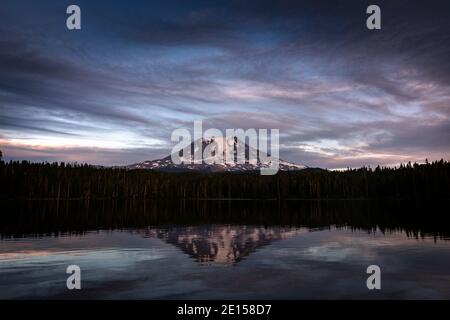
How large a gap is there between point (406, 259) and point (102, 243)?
29.3 meters

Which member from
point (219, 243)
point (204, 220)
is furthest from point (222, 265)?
point (204, 220)

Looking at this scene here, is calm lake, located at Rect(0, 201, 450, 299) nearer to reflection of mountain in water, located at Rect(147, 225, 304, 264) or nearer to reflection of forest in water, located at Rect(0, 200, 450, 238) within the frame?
reflection of mountain in water, located at Rect(147, 225, 304, 264)

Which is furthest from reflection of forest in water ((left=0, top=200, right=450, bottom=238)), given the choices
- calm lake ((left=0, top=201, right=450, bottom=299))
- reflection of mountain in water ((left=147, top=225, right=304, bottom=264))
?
reflection of mountain in water ((left=147, top=225, right=304, bottom=264))

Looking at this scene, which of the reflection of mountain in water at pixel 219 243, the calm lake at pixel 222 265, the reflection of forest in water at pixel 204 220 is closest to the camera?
the calm lake at pixel 222 265

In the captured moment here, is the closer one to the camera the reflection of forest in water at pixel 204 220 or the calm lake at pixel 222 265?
the calm lake at pixel 222 265

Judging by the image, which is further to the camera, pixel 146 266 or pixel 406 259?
pixel 406 259

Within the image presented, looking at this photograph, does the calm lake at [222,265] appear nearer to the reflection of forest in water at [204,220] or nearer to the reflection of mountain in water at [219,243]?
the reflection of mountain in water at [219,243]

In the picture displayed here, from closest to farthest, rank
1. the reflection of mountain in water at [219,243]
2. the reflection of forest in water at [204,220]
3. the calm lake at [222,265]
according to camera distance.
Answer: the calm lake at [222,265]
the reflection of mountain in water at [219,243]
the reflection of forest in water at [204,220]

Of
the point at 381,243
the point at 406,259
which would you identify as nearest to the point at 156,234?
the point at 381,243

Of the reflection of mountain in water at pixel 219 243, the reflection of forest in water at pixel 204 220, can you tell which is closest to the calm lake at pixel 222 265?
the reflection of mountain in water at pixel 219 243

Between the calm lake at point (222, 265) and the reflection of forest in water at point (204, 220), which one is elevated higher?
the reflection of forest in water at point (204, 220)

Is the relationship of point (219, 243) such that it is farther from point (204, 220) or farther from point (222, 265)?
point (204, 220)
